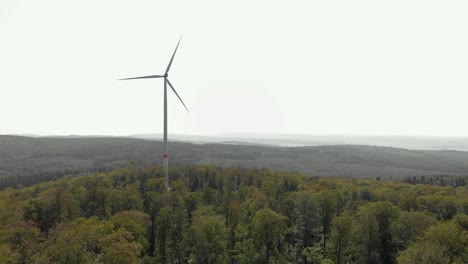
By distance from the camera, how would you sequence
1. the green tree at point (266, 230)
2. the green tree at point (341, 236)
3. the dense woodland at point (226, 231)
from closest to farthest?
the dense woodland at point (226, 231)
the green tree at point (266, 230)
the green tree at point (341, 236)

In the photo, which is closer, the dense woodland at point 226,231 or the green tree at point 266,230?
the dense woodland at point 226,231

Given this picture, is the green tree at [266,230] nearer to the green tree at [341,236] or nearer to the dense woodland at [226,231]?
the dense woodland at [226,231]

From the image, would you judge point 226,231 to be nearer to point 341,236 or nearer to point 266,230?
point 266,230

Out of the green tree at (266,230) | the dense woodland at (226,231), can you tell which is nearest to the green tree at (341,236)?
the dense woodland at (226,231)

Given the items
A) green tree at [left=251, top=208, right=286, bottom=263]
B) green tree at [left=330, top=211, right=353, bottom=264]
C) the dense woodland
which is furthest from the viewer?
green tree at [left=330, top=211, right=353, bottom=264]

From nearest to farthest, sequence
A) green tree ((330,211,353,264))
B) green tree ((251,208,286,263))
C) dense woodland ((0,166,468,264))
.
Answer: dense woodland ((0,166,468,264)), green tree ((251,208,286,263)), green tree ((330,211,353,264))

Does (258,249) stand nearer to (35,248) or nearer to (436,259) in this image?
(436,259)

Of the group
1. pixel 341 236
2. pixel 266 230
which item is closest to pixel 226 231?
pixel 266 230

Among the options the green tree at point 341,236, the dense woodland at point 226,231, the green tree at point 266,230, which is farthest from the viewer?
the green tree at point 341,236

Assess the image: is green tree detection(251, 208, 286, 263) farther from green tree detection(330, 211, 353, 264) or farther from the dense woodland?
green tree detection(330, 211, 353, 264)

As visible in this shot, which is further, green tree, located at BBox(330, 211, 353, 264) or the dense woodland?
green tree, located at BBox(330, 211, 353, 264)

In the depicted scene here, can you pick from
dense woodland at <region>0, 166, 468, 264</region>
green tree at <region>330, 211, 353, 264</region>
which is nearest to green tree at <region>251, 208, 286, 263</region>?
dense woodland at <region>0, 166, 468, 264</region>
